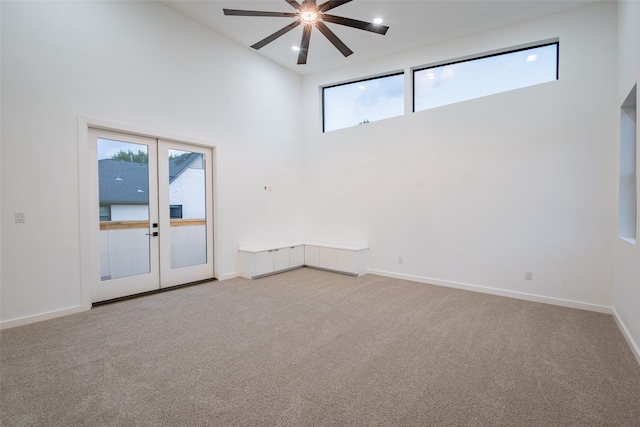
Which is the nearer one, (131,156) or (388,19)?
(131,156)

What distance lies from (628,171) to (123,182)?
244 inches

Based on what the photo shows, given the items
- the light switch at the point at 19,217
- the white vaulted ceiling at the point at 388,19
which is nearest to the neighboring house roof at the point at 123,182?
the light switch at the point at 19,217

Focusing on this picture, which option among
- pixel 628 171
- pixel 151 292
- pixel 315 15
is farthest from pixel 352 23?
pixel 151 292

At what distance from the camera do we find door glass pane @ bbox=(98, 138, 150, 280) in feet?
12.8

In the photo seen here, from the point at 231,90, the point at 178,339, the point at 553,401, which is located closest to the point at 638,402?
the point at 553,401

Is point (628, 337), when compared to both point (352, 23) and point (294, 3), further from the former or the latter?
point (294, 3)

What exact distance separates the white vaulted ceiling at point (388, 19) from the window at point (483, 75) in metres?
0.44

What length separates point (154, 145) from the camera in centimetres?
439

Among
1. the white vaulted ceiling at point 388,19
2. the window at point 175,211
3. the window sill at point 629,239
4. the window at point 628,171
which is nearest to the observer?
the window sill at point 629,239

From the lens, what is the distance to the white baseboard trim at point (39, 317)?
10.3ft

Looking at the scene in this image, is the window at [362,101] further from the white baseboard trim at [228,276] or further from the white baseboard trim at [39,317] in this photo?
the white baseboard trim at [39,317]

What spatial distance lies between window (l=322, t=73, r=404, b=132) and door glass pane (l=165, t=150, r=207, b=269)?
9.53 ft

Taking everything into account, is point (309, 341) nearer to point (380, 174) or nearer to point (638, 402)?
point (638, 402)

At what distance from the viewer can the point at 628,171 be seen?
3350 millimetres
